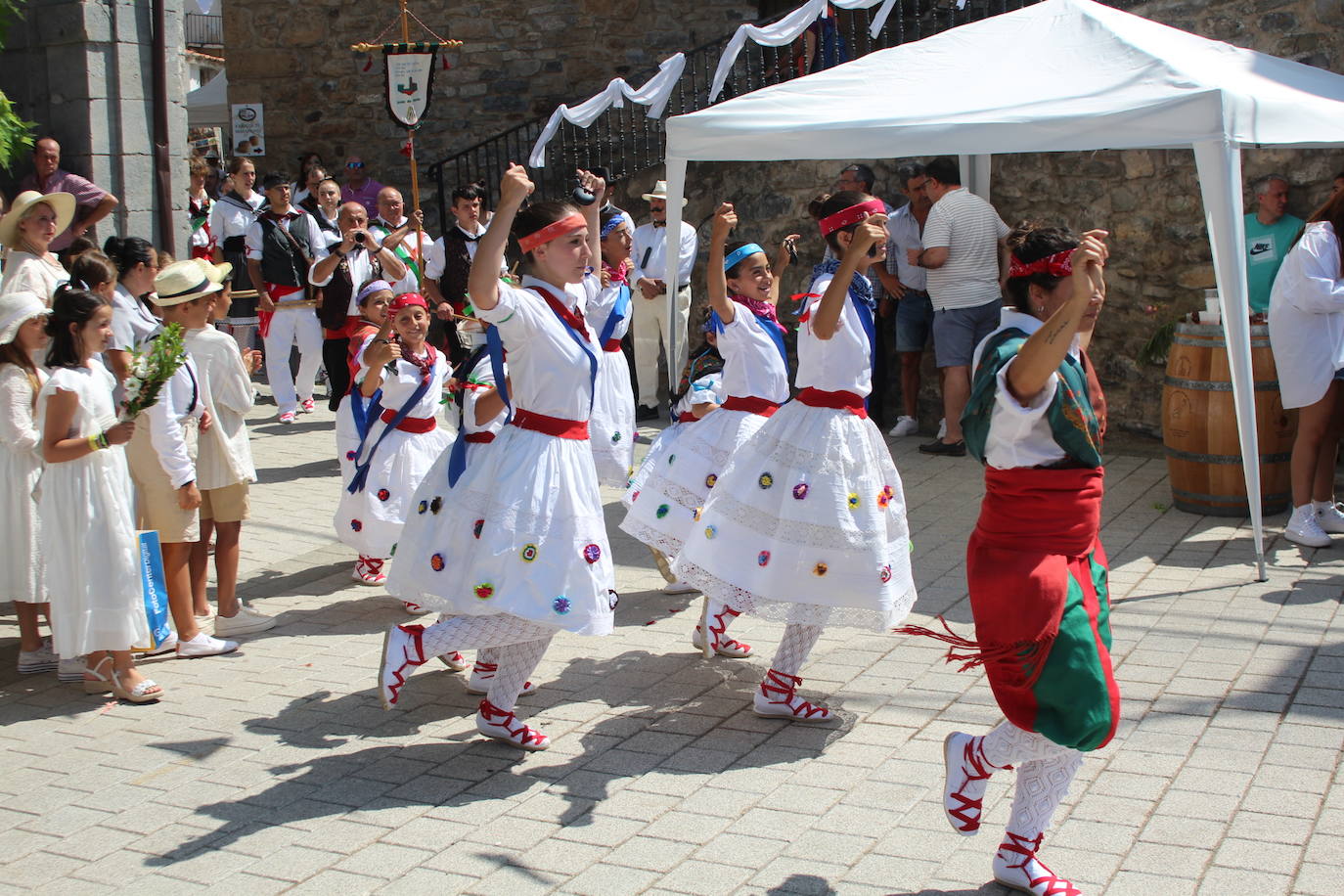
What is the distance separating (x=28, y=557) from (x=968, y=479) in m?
5.85

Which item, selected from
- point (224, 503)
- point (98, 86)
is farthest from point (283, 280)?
point (224, 503)

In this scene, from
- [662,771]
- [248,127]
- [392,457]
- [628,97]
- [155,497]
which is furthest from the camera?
[248,127]

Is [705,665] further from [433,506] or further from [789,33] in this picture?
[789,33]

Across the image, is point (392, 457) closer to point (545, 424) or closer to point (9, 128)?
point (545, 424)

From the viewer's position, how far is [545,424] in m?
4.43

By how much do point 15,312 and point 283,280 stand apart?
630 cm

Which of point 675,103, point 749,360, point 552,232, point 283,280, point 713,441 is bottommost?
point 713,441

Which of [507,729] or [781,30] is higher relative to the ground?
[781,30]

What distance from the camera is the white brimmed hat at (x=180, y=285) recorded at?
18.5 feet

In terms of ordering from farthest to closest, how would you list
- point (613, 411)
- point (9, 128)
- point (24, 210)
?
point (9, 128) → point (613, 411) → point (24, 210)

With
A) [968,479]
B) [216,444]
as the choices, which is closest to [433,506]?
[216,444]

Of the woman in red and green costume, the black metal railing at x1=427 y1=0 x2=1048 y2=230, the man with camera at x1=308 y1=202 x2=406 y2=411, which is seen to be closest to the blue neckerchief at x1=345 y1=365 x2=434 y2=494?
the woman in red and green costume

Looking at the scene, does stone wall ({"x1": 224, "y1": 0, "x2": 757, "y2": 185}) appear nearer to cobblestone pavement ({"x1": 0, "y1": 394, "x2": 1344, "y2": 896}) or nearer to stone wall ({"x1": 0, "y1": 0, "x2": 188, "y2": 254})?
stone wall ({"x1": 0, "y1": 0, "x2": 188, "y2": 254})

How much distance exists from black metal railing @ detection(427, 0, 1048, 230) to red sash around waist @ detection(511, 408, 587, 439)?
324 inches
